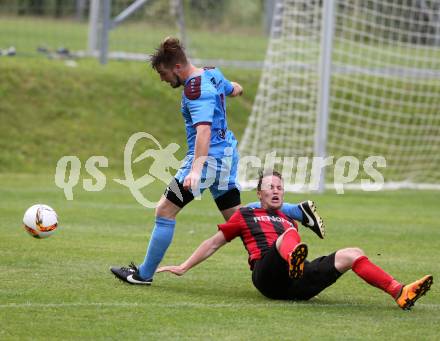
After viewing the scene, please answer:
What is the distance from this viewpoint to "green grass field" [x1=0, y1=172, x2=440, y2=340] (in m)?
6.57

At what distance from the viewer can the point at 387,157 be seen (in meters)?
21.7

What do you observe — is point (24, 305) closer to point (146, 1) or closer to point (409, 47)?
point (409, 47)

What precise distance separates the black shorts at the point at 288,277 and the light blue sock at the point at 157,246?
0.92 metres

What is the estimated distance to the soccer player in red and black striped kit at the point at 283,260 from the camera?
724 centimetres

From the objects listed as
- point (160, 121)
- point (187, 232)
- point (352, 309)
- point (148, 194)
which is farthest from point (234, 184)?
point (160, 121)

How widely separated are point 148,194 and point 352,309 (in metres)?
9.23

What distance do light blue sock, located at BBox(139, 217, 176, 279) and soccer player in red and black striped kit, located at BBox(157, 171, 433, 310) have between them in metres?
0.18

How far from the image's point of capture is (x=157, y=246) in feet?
27.0
